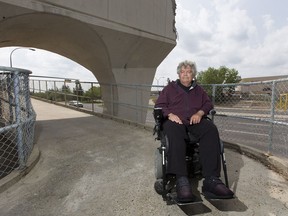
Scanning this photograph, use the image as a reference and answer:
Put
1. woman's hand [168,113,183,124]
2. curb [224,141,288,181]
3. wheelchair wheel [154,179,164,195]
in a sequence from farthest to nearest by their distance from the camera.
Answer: curb [224,141,288,181] < woman's hand [168,113,183,124] < wheelchair wheel [154,179,164,195]

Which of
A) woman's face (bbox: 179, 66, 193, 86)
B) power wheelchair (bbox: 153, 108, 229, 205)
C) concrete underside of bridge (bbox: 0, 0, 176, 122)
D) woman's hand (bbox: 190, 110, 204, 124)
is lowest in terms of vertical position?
power wheelchair (bbox: 153, 108, 229, 205)

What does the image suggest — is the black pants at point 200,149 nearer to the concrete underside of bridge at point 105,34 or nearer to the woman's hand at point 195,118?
the woman's hand at point 195,118

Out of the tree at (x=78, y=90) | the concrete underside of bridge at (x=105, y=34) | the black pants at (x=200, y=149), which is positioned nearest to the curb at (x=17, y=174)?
the black pants at (x=200, y=149)

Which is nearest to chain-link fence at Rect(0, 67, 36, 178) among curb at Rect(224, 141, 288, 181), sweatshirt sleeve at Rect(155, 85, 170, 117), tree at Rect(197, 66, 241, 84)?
sweatshirt sleeve at Rect(155, 85, 170, 117)

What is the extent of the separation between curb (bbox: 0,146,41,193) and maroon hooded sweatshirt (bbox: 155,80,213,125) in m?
1.89

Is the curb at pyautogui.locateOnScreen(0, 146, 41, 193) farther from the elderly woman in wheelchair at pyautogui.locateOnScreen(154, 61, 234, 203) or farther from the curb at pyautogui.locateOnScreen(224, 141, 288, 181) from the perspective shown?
the curb at pyautogui.locateOnScreen(224, 141, 288, 181)

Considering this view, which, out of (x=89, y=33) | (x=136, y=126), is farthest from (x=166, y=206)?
(x=89, y=33)

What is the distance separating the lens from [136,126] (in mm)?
6379

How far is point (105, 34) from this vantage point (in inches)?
322

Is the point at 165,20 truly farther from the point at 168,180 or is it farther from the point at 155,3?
the point at 168,180

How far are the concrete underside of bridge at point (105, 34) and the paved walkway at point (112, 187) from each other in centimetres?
385

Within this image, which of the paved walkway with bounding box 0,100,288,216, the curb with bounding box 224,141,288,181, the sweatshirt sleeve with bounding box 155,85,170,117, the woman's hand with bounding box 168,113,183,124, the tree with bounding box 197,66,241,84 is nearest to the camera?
the paved walkway with bounding box 0,100,288,216

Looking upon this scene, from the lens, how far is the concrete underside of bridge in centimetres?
655

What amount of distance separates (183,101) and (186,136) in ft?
1.63
